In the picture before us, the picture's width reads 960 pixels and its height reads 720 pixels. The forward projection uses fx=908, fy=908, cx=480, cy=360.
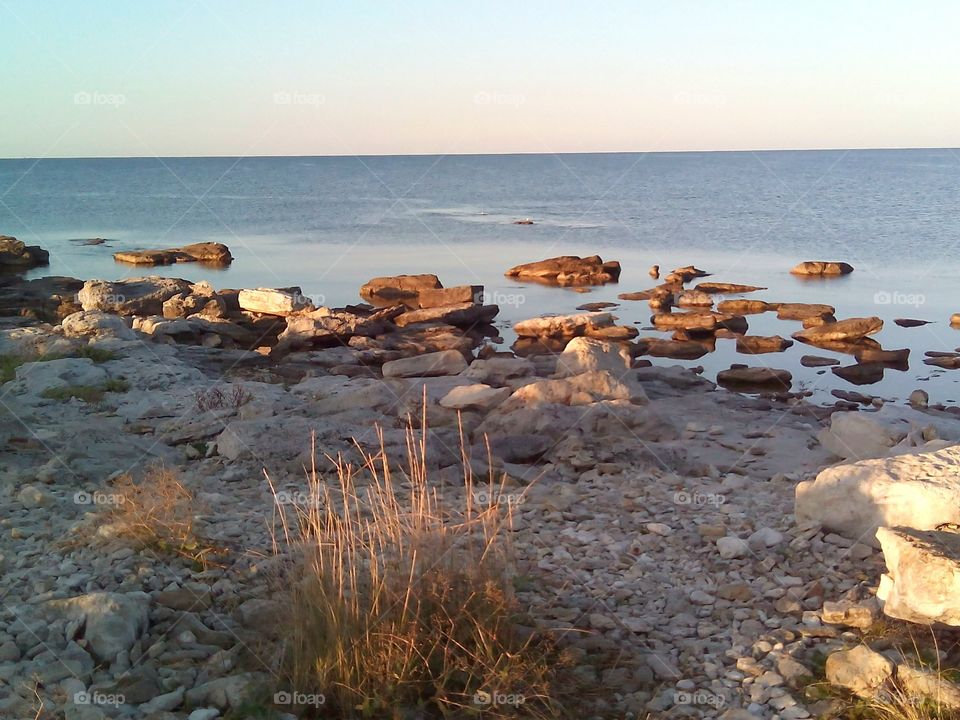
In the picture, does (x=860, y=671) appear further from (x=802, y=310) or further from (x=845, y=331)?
(x=802, y=310)

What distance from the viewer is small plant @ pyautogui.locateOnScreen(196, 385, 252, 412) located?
425 inches

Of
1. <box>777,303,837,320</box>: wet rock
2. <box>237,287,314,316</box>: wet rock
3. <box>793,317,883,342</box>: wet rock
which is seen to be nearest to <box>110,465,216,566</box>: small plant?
<box>237,287,314,316</box>: wet rock

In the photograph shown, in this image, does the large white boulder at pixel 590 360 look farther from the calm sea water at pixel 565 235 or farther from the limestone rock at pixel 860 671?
the limestone rock at pixel 860 671

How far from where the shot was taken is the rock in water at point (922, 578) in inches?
180

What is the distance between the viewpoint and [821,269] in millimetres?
28969

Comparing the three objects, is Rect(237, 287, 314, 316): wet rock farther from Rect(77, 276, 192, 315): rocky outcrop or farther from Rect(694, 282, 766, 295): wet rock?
Rect(694, 282, 766, 295): wet rock

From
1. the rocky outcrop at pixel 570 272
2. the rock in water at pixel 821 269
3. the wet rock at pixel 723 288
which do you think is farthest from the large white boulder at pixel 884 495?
the rock in water at pixel 821 269

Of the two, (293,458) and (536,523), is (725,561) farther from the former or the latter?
(293,458)

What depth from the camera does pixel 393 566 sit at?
489 centimetres

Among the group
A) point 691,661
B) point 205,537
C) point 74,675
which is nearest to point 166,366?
point 205,537

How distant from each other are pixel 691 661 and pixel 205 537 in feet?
10.5

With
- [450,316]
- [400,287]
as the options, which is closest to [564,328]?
[450,316]

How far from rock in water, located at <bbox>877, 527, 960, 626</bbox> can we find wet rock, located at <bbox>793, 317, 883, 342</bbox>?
15009 mm

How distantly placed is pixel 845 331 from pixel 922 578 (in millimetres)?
15554
